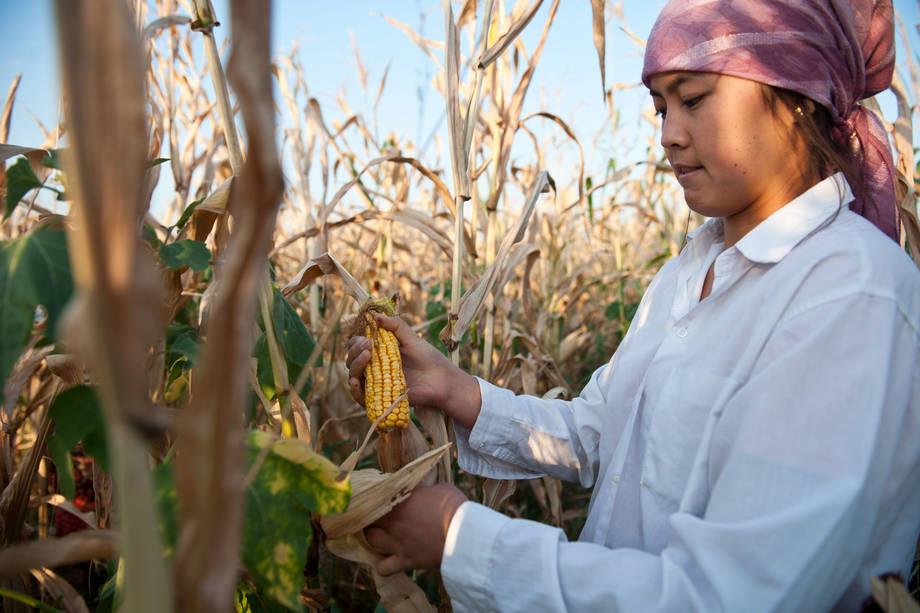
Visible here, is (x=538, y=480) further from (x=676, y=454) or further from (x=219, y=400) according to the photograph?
(x=219, y=400)

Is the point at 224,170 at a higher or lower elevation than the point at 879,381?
higher

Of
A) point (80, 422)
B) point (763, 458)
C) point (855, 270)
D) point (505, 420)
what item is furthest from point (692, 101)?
point (80, 422)

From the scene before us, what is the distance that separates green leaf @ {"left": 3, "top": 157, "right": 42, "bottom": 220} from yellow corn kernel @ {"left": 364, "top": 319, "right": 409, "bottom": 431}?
0.68m

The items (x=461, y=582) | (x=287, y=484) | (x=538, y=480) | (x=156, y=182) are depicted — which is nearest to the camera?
(x=287, y=484)

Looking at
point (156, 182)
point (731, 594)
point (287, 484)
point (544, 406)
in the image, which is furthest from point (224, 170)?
point (731, 594)

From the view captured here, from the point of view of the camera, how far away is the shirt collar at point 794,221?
126 cm

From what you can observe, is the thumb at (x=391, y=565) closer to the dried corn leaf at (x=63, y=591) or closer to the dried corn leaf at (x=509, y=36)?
the dried corn leaf at (x=63, y=591)

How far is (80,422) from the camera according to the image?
1.06m

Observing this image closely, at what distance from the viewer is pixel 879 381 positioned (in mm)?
979

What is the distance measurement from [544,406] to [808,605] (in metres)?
0.84

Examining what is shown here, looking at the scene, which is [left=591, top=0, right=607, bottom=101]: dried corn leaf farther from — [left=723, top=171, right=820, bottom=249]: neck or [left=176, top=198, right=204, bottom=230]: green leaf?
[left=176, top=198, right=204, bottom=230]: green leaf

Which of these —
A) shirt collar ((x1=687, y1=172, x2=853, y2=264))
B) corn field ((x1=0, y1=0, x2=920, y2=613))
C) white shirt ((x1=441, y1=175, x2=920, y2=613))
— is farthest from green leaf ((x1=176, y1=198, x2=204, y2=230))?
shirt collar ((x1=687, y1=172, x2=853, y2=264))

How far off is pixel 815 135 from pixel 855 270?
0.39 metres

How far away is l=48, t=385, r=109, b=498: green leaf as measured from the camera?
105 centimetres
